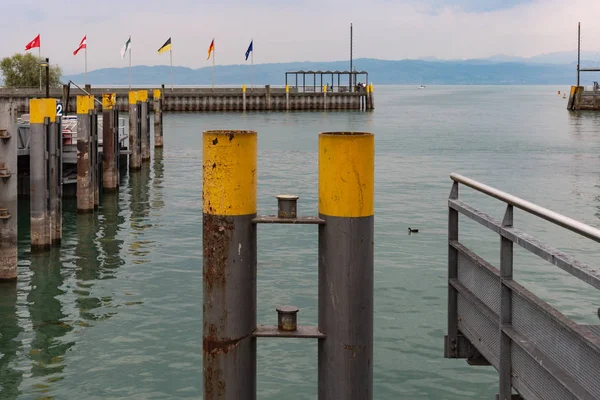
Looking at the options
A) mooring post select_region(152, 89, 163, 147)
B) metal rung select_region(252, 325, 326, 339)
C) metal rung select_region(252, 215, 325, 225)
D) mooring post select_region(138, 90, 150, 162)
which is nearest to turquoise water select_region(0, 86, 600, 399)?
mooring post select_region(138, 90, 150, 162)

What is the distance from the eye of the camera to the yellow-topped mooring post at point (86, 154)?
25328 mm

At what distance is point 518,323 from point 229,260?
1.85 metres

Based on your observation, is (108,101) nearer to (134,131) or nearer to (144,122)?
(134,131)

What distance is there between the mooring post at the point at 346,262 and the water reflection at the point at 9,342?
7425 mm

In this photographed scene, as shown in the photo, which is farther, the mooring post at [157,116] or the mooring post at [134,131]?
the mooring post at [157,116]

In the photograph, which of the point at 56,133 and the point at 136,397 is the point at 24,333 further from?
the point at 56,133

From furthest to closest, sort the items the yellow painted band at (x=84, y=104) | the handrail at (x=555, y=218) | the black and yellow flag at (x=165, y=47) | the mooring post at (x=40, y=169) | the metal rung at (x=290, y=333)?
the black and yellow flag at (x=165, y=47), the yellow painted band at (x=84, y=104), the mooring post at (x=40, y=169), the metal rung at (x=290, y=333), the handrail at (x=555, y=218)

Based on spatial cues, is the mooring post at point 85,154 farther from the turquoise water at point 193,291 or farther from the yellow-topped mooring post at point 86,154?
the turquoise water at point 193,291

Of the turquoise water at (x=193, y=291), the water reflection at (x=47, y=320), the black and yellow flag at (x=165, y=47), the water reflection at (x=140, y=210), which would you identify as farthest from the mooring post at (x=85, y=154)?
the black and yellow flag at (x=165, y=47)

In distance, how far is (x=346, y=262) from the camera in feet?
18.2

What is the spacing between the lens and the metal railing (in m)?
4.60

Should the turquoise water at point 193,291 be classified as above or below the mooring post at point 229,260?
below

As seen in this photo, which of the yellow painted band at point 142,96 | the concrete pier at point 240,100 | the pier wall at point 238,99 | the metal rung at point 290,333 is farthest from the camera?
the concrete pier at point 240,100

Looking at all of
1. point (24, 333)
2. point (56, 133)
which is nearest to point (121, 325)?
point (24, 333)
